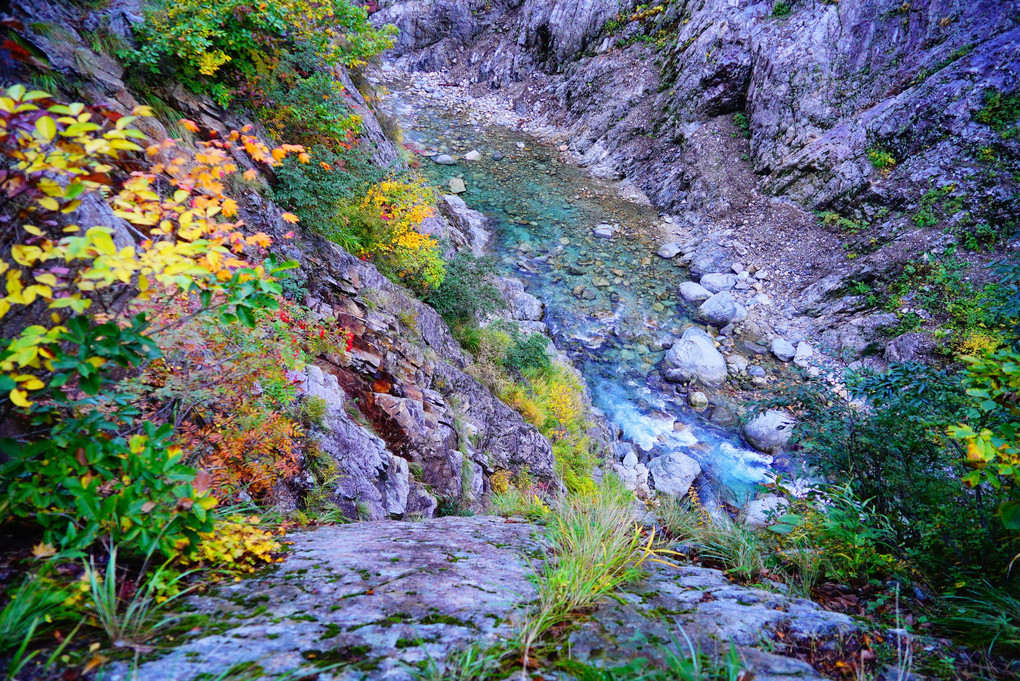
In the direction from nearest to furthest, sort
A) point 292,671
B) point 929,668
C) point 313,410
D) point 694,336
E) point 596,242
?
point 292,671 → point 929,668 → point 313,410 → point 694,336 → point 596,242

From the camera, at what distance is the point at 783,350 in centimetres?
1139

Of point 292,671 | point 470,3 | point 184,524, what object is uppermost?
point 470,3

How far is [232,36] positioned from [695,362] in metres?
10.8

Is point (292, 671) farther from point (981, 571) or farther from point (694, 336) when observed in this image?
point (694, 336)

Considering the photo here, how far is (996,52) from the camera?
11648mm

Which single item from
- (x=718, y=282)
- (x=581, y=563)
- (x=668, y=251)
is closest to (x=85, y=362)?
(x=581, y=563)

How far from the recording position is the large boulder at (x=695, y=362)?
1084cm

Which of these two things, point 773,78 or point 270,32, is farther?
point 773,78

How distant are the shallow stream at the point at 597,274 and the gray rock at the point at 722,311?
1.95 ft

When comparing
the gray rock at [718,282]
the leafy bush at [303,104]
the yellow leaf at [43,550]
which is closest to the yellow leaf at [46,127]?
the yellow leaf at [43,550]

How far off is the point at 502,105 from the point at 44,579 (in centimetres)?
2689

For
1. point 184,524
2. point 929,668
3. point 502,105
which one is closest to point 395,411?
point 184,524

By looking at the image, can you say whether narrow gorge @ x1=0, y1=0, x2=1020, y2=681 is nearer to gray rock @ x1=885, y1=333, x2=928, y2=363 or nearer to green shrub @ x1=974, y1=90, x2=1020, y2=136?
green shrub @ x1=974, y1=90, x2=1020, y2=136

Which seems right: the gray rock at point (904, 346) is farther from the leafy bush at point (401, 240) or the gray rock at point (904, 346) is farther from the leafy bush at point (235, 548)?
the leafy bush at point (235, 548)
